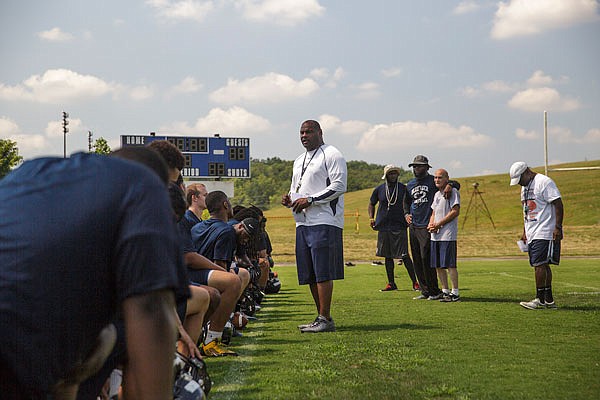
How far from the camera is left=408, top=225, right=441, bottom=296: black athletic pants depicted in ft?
41.6

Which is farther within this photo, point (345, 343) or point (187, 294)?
point (345, 343)

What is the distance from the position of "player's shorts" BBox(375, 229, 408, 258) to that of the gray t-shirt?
2557 millimetres

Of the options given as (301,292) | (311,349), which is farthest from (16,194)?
(301,292)

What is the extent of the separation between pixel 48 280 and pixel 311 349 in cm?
555

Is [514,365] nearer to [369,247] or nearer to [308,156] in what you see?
[308,156]

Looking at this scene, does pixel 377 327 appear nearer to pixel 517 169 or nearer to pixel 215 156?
pixel 517 169

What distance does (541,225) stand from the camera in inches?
423

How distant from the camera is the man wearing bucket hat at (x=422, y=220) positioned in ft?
42.1

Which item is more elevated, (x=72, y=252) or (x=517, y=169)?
(x=517, y=169)

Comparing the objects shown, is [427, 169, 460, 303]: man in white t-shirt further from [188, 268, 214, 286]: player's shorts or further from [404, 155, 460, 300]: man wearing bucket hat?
[188, 268, 214, 286]: player's shorts

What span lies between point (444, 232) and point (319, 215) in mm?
4106

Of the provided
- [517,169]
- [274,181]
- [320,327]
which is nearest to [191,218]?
[320,327]

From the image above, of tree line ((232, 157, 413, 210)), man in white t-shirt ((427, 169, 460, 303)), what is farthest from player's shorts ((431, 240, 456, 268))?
tree line ((232, 157, 413, 210))

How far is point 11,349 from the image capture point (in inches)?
71.3
